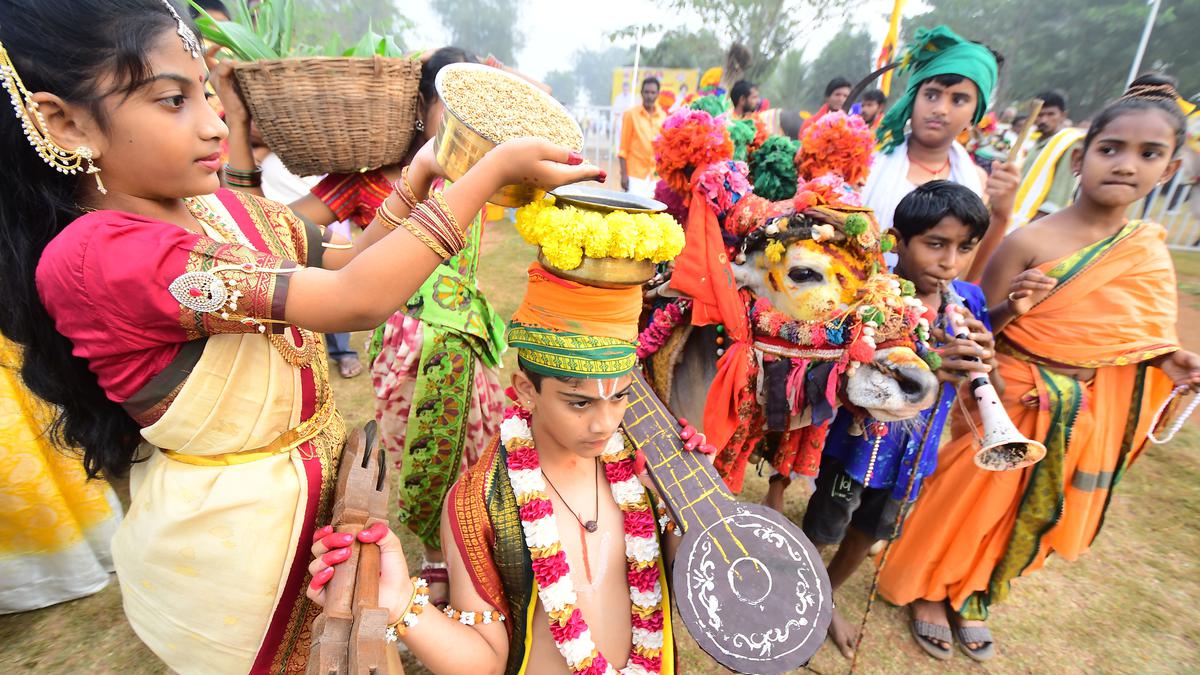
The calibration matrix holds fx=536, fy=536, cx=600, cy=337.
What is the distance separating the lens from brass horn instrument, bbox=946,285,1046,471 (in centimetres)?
226

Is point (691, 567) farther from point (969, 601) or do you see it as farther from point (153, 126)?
point (969, 601)

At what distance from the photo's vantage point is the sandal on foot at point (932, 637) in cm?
301

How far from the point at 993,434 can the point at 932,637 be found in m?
1.54

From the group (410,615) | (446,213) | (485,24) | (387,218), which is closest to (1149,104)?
(446,213)

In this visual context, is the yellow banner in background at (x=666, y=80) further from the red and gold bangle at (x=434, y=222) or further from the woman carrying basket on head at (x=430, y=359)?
the red and gold bangle at (x=434, y=222)

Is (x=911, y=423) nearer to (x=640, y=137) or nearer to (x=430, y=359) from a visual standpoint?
(x=430, y=359)

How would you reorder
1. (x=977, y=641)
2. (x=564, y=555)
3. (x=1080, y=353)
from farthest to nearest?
(x=977, y=641) → (x=1080, y=353) → (x=564, y=555)

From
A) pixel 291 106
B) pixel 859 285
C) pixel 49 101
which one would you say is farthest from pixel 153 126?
pixel 859 285

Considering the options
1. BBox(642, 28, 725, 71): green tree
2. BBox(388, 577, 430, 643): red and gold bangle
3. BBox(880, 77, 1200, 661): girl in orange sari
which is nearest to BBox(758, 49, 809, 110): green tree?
BBox(642, 28, 725, 71): green tree

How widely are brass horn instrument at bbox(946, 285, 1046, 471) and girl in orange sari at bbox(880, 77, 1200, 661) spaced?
18.0 inches

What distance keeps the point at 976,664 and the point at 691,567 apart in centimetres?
254

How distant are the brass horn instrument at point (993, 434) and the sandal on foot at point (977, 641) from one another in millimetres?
1299

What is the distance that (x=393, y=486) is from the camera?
13.2 feet

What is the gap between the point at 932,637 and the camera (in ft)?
10.0
